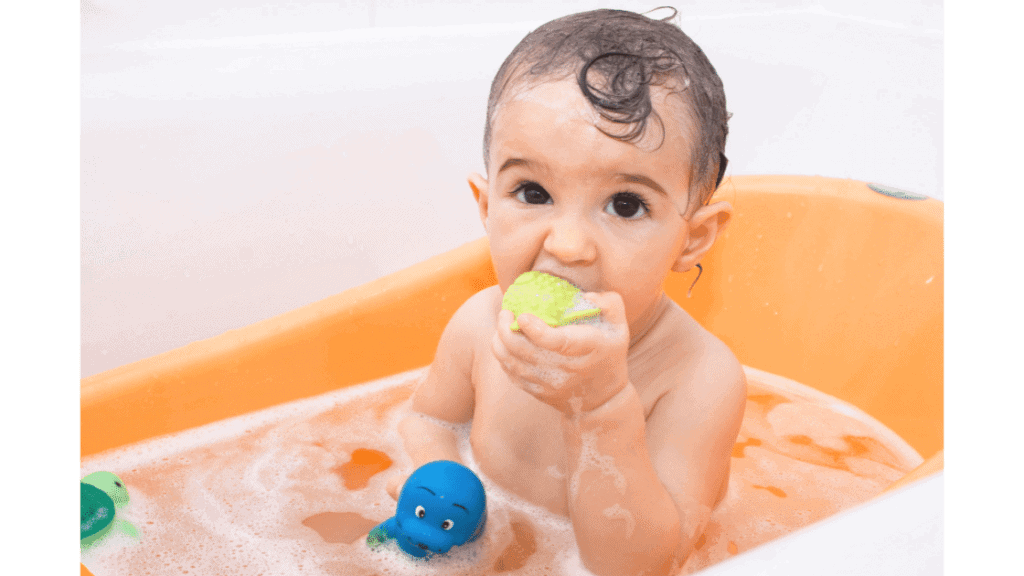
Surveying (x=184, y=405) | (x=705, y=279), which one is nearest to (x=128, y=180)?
(x=184, y=405)

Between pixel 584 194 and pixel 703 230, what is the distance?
19cm

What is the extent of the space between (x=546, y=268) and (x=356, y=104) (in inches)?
37.9


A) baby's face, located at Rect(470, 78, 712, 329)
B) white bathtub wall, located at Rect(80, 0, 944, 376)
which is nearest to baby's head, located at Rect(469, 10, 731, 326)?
baby's face, located at Rect(470, 78, 712, 329)

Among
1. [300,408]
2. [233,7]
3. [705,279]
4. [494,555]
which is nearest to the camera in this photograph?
[494,555]

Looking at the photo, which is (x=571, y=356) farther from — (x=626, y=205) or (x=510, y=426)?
(x=510, y=426)

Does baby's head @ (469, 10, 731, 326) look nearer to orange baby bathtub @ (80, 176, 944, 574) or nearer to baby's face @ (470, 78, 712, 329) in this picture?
baby's face @ (470, 78, 712, 329)

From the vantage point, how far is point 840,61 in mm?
2131

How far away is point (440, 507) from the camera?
38.4 inches

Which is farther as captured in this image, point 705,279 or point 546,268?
point 705,279

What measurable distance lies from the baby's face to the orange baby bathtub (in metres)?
0.64

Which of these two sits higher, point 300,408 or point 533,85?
point 533,85

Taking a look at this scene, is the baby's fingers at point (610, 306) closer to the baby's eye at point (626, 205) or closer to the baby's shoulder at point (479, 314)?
the baby's eye at point (626, 205)

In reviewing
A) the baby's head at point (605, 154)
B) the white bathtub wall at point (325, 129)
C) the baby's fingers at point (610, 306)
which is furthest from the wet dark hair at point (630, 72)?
the white bathtub wall at point (325, 129)

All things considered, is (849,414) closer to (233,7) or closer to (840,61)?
(840,61)
